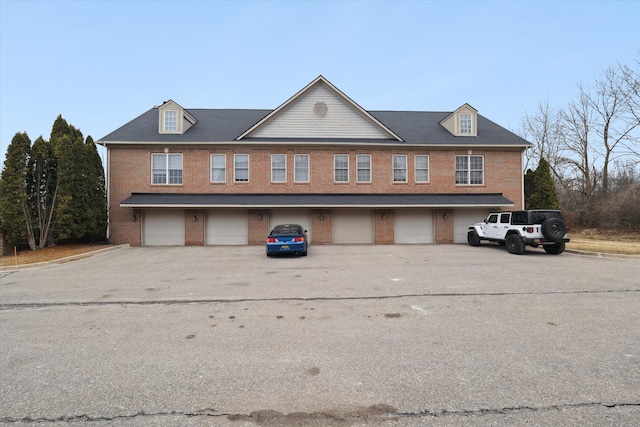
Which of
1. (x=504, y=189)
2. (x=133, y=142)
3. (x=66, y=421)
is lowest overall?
(x=66, y=421)

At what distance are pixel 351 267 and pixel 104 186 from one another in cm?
1623

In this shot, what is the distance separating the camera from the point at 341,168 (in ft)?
65.9

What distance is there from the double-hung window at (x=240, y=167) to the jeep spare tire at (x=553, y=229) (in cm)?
1593

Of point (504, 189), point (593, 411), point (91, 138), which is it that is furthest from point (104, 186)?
point (504, 189)

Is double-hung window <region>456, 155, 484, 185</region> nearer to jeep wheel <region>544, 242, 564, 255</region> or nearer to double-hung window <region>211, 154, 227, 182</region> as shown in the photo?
jeep wheel <region>544, 242, 564, 255</region>

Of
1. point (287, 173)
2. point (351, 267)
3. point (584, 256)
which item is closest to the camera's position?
point (351, 267)

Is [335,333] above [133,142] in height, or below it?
below

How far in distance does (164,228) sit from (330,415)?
19.0 m

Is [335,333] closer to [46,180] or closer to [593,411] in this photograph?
[593,411]

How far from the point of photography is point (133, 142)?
1886cm

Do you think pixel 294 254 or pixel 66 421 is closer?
pixel 66 421

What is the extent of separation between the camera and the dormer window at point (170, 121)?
20.1 metres

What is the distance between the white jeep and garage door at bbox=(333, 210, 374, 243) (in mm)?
7264

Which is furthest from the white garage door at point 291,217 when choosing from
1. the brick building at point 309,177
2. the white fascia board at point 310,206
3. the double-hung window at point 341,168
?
the double-hung window at point 341,168
